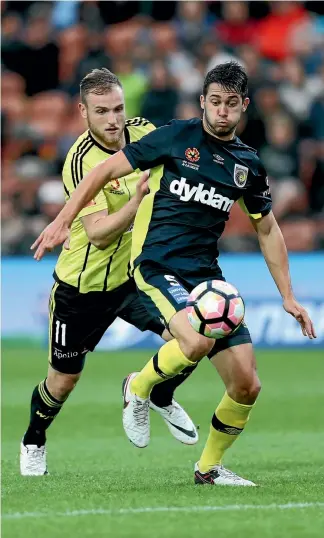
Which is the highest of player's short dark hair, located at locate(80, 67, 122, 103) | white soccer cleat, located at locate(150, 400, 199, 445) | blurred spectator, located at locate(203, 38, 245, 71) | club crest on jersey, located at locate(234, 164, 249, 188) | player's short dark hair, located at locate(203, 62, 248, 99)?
player's short dark hair, located at locate(203, 62, 248, 99)

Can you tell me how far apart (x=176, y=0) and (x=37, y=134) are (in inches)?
143

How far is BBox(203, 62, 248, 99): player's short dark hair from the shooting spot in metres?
6.55

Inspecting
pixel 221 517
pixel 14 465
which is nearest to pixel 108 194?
pixel 14 465

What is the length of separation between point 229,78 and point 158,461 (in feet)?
9.93

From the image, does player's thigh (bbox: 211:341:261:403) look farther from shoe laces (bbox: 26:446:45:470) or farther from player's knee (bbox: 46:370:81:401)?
shoe laces (bbox: 26:446:45:470)

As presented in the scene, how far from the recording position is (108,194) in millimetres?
7449

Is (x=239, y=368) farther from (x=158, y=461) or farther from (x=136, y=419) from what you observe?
(x=158, y=461)

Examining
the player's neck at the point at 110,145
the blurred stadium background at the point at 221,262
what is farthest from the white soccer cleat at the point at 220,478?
the player's neck at the point at 110,145

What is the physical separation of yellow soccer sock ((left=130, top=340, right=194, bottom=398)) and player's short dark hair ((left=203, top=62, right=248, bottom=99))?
1487 millimetres

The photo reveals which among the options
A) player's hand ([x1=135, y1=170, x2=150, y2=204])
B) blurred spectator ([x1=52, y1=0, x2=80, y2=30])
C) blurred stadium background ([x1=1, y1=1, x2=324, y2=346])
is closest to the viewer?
player's hand ([x1=135, y1=170, x2=150, y2=204])

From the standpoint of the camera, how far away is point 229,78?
656 centimetres

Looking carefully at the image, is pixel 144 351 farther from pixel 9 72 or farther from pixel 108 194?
pixel 108 194

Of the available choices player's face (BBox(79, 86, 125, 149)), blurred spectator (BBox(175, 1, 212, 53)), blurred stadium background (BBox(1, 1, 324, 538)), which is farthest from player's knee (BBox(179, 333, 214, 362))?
blurred spectator (BBox(175, 1, 212, 53))

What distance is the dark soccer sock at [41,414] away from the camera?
25.5 ft
